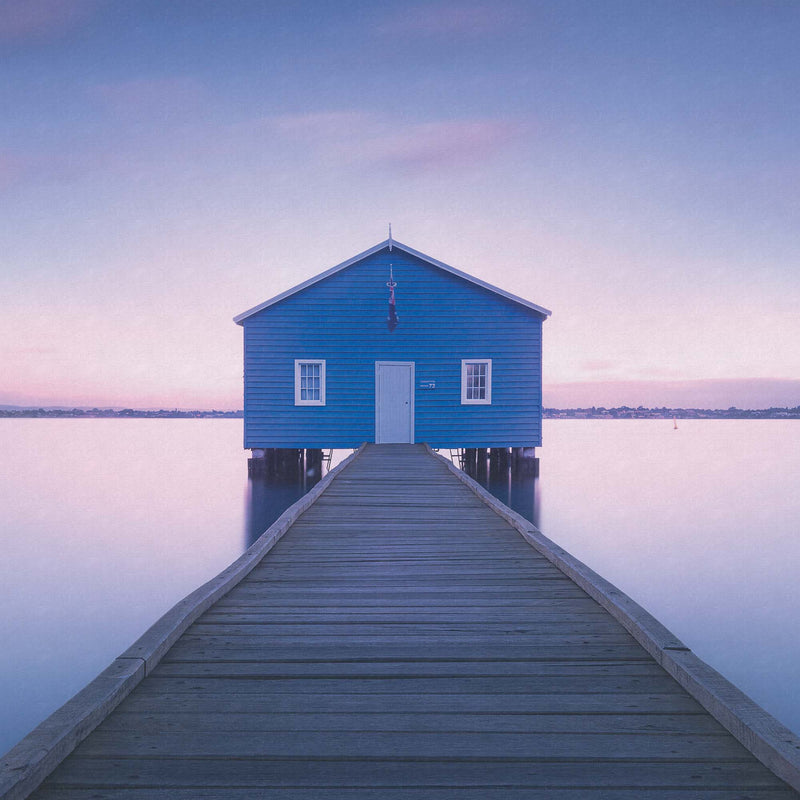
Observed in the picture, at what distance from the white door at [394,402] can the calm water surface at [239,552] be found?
338cm

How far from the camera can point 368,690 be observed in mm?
2877

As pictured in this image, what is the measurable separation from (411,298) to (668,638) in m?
15.7

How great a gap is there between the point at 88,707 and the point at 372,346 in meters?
16.1

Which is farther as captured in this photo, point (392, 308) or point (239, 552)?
point (392, 308)

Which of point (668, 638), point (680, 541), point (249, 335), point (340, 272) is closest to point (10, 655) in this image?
point (668, 638)

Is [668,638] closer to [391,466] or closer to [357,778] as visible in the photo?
[357,778]

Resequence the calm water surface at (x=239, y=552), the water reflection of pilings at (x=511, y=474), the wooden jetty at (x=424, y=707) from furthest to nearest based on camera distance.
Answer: the water reflection of pilings at (x=511, y=474) < the calm water surface at (x=239, y=552) < the wooden jetty at (x=424, y=707)

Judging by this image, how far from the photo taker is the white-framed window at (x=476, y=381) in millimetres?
18469

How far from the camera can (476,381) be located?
18.6 meters

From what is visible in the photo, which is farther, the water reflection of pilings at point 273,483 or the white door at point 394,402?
the white door at point 394,402

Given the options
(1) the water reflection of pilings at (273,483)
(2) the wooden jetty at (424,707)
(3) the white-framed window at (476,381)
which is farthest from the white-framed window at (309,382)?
(2) the wooden jetty at (424,707)

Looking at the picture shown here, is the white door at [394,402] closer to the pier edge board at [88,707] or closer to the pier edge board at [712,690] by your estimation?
the pier edge board at [712,690]

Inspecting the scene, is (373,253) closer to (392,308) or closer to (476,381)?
(392,308)

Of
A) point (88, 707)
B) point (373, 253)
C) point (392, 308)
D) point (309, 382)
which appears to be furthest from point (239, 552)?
point (88, 707)
